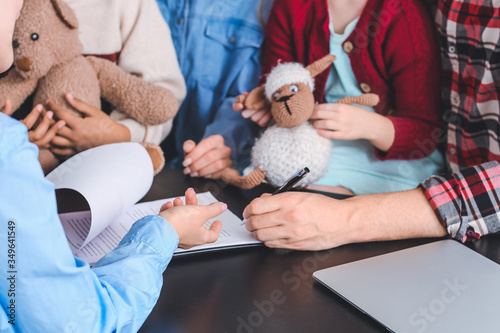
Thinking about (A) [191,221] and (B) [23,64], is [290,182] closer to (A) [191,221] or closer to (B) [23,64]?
(A) [191,221]

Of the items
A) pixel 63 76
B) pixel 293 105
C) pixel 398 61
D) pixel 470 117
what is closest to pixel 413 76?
pixel 398 61

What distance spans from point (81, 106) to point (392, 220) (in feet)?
2.40

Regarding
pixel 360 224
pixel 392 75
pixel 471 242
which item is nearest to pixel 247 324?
pixel 360 224

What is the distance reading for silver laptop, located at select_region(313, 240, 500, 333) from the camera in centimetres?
60

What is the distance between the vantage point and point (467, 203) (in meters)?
0.82

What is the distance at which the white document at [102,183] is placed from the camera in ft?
2.49

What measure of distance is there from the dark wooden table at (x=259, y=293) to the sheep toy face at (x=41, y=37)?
56 centimetres

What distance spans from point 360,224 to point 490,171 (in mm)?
263

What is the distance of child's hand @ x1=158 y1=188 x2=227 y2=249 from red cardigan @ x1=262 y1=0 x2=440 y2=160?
0.56 m

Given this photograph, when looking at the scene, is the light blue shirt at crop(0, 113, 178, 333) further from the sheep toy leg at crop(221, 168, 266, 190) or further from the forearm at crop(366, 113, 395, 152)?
the forearm at crop(366, 113, 395, 152)

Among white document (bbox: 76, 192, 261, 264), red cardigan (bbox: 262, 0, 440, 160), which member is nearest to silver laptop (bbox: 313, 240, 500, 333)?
white document (bbox: 76, 192, 261, 264)

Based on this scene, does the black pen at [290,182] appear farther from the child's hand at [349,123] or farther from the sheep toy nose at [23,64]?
the sheep toy nose at [23,64]

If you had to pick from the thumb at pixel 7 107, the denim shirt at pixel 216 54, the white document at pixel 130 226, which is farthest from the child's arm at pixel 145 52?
the white document at pixel 130 226

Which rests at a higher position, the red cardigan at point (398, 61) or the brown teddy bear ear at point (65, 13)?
the brown teddy bear ear at point (65, 13)
